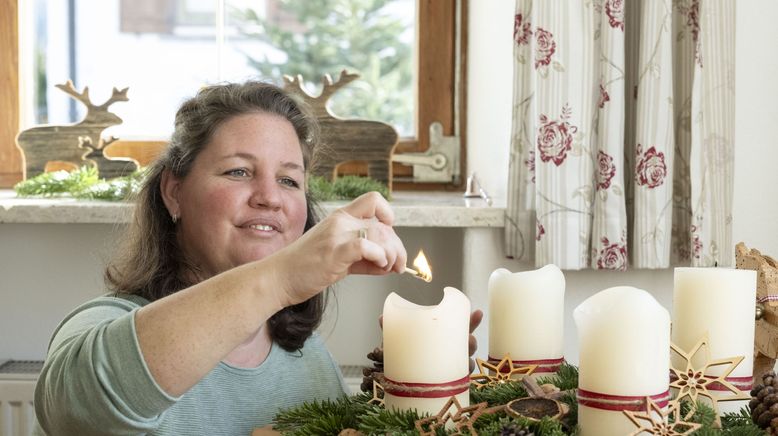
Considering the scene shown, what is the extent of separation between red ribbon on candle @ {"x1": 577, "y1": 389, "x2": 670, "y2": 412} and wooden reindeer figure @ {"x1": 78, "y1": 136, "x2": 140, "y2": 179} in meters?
1.60

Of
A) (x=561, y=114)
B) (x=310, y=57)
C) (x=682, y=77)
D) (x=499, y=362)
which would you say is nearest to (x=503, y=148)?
(x=561, y=114)

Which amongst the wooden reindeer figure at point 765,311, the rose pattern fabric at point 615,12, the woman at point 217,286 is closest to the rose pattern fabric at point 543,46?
the rose pattern fabric at point 615,12

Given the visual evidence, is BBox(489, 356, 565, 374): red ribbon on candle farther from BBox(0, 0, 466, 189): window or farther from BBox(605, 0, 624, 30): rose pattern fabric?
BBox(0, 0, 466, 189): window

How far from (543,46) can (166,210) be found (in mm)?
766

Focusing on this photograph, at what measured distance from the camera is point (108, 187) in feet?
6.12

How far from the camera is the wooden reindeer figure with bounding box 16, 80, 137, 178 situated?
2.07 meters

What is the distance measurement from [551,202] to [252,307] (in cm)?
95

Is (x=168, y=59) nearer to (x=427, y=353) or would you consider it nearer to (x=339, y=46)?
(x=339, y=46)

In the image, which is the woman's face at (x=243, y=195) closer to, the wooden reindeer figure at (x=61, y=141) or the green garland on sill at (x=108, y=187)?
the green garland on sill at (x=108, y=187)

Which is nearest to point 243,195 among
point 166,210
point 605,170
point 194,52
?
point 166,210

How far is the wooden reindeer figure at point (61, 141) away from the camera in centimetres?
207

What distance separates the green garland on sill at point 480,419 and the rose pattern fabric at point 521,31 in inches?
37.6

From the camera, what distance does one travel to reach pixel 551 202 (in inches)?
64.6

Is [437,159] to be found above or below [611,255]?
above
